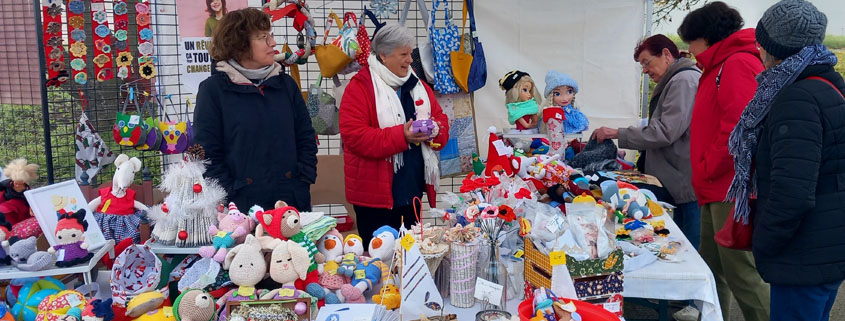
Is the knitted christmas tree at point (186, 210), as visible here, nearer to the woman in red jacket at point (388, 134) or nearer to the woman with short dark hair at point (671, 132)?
the woman in red jacket at point (388, 134)

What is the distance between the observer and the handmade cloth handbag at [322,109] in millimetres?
3771

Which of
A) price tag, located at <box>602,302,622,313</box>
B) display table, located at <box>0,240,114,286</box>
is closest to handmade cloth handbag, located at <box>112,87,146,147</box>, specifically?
display table, located at <box>0,240,114,286</box>

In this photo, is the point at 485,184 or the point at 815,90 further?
the point at 485,184

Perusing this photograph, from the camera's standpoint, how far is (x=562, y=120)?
11.6ft

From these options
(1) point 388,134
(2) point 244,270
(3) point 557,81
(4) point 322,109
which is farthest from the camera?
(4) point 322,109

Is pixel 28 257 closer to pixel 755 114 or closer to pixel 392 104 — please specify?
pixel 392 104

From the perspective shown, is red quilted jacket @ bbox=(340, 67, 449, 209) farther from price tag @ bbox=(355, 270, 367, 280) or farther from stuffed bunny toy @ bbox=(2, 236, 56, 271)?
stuffed bunny toy @ bbox=(2, 236, 56, 271)

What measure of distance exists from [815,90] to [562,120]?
1638mm

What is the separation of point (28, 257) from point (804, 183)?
2333 mm

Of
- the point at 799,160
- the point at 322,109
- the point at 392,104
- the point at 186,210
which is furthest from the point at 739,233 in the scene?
the point at 322,109

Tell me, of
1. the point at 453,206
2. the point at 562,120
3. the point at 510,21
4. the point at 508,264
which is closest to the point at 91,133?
the point at 453,206

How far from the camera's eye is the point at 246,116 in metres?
2.70

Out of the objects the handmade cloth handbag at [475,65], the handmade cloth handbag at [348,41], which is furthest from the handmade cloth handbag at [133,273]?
the handmade cloth handbag at [475,65]

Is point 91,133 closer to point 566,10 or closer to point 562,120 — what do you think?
point 562,120
